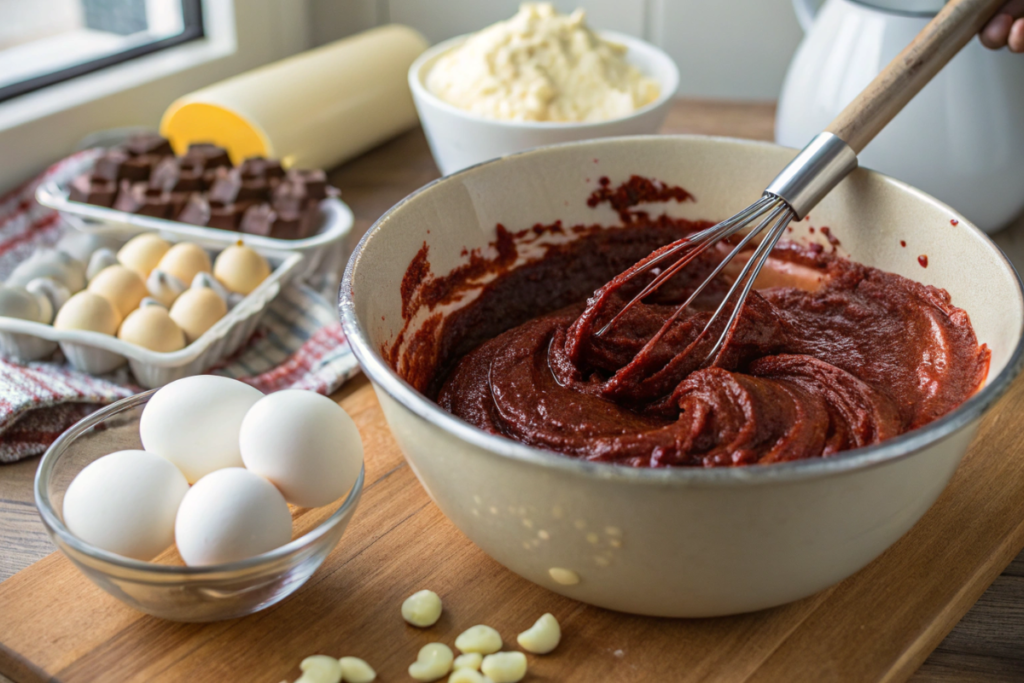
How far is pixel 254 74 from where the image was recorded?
1.71 metres

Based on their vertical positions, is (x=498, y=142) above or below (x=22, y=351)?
above

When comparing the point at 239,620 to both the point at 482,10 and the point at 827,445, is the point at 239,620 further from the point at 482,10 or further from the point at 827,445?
the point at 482,10

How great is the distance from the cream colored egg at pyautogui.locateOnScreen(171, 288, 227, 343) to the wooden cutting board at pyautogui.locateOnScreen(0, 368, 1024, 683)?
1.32 feet

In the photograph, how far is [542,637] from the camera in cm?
76

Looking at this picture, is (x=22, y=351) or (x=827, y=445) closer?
(x=827, y=445)

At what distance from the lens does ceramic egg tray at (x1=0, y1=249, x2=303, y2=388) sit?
1112mm

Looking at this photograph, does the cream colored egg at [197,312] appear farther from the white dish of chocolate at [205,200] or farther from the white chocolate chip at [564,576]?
the white chocolate chip at [564,576]

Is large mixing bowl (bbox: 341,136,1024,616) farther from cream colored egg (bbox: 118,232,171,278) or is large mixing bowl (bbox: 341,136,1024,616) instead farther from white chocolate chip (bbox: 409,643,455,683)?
cream colored egg (bbox: 118,232,171,278)

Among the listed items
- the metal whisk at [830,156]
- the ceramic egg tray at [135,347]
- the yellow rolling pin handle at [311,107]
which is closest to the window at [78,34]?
the yellow rolling pin handle at [311,107]

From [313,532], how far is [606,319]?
0.41m

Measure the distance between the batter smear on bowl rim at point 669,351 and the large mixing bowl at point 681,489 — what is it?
55mm

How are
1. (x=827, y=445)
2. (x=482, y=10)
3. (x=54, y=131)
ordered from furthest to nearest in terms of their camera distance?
(x=482, y=10) → (x=54, y=131) → (x=827, y=445)

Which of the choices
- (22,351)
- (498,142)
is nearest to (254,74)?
(498,142)

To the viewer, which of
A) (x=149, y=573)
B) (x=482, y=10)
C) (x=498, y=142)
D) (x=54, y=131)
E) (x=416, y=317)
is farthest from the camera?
(x=482, y=10)
